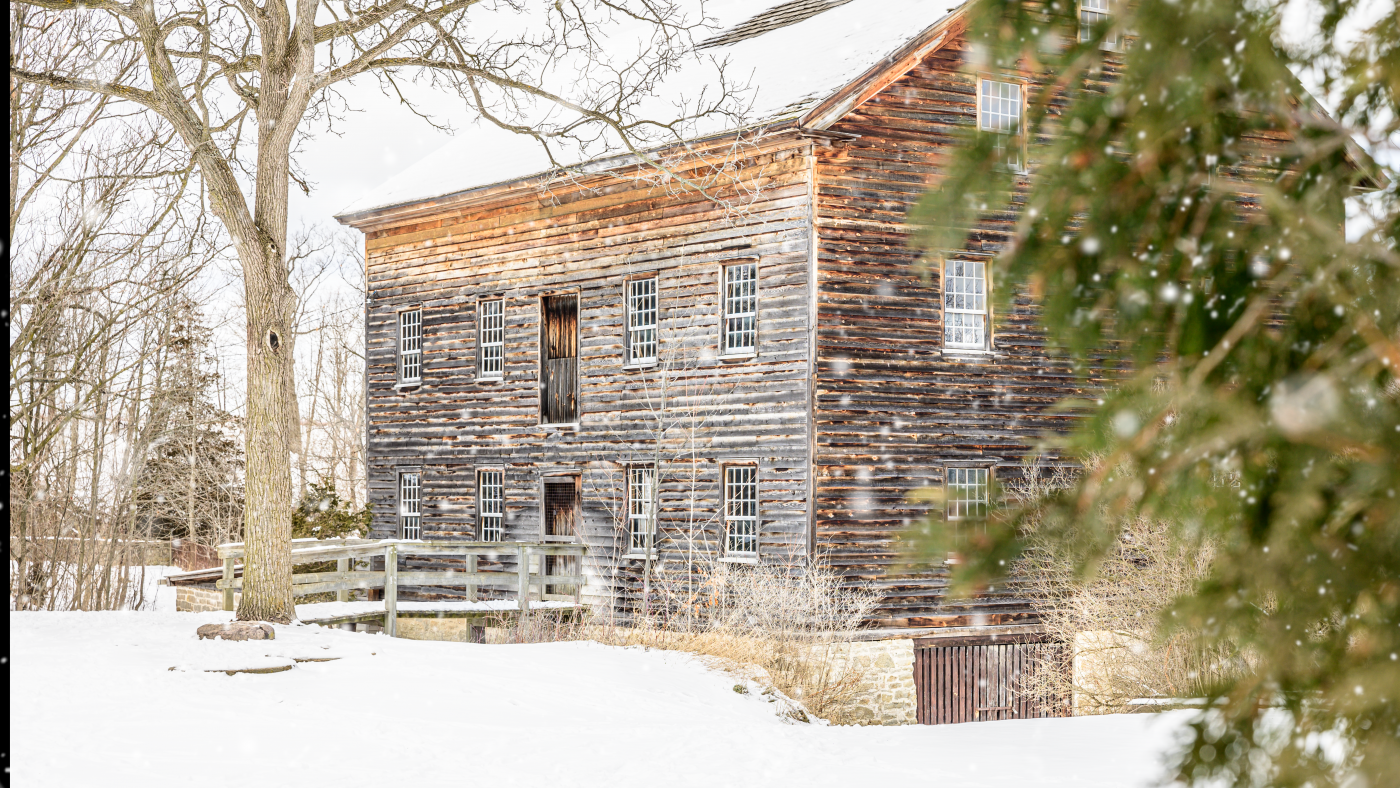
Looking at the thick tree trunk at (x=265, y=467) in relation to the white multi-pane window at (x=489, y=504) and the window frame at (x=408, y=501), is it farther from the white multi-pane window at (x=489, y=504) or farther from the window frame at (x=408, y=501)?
the window frame at (x=408, y=501)

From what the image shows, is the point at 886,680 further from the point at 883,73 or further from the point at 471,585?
the point at 883,73

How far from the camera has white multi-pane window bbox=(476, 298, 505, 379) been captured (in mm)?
25094

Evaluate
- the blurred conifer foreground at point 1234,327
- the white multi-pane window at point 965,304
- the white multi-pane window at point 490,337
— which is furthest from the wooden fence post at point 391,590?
the blurred conifer foreground at point 1234,327

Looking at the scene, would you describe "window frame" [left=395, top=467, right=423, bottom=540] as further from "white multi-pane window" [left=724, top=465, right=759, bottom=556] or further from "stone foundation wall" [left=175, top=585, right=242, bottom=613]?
"white multi-pane window" [left=724, top=465, right=759, bottom=556]

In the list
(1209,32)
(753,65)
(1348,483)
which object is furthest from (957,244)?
(753,65)

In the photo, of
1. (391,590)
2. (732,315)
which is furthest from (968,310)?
(391,590)

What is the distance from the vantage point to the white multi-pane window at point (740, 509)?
20.1 m

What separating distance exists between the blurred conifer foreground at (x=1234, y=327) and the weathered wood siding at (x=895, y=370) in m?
15.8

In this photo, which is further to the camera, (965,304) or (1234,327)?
(965,304)

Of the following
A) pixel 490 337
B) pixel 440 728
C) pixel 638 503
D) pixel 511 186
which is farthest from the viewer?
pixel 490 337

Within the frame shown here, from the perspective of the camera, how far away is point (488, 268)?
82.5 feet

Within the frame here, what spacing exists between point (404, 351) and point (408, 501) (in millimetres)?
3152

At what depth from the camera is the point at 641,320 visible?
881 inches

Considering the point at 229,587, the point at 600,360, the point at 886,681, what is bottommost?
the point at 886,681
